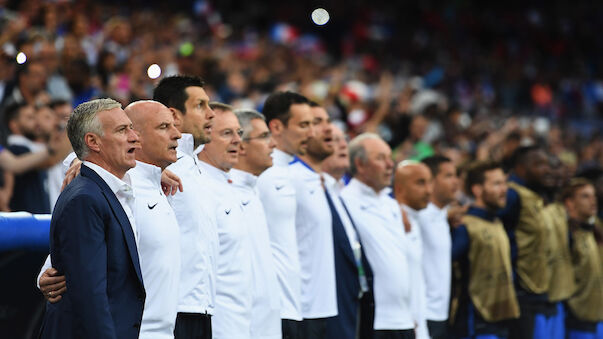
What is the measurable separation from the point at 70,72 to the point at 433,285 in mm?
4364

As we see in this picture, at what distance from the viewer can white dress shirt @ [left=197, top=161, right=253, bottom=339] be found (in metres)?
5.47

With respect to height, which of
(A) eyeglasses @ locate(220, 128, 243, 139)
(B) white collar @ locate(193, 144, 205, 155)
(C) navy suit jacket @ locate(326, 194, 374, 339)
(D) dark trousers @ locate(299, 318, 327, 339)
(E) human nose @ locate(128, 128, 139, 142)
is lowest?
(D) dark trousers @ locate(299, 318, 327, 339)

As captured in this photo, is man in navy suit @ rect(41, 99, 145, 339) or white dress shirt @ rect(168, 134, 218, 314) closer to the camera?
man in navy suit @ rect(41, 99, 145, 339)

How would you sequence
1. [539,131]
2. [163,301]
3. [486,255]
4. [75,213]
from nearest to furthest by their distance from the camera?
[75,213]
[163,301]
[486,255]
[539,131]

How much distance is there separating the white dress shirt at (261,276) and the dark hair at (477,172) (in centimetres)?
342

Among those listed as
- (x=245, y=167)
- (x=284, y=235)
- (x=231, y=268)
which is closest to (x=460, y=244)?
(x=284, y=235)

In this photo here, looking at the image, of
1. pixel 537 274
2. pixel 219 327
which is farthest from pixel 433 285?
pixel 219 327

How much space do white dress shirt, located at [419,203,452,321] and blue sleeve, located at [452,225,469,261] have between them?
0.42m

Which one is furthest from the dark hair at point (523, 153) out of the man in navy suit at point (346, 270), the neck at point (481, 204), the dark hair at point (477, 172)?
the man in navy suit at point (346, 270)

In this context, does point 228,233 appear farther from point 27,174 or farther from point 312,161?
point 27,174

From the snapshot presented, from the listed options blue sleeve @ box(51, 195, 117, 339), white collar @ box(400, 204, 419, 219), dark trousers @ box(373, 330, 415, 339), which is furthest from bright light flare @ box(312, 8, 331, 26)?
blue sleeve @ box(51, 195, 117, 339)

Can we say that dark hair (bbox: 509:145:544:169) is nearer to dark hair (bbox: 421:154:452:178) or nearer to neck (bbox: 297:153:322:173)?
dark hair (bbox: 421:154:452:178)

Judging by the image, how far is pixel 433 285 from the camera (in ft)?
26.3

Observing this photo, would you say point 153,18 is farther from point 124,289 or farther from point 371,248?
point 124,289
